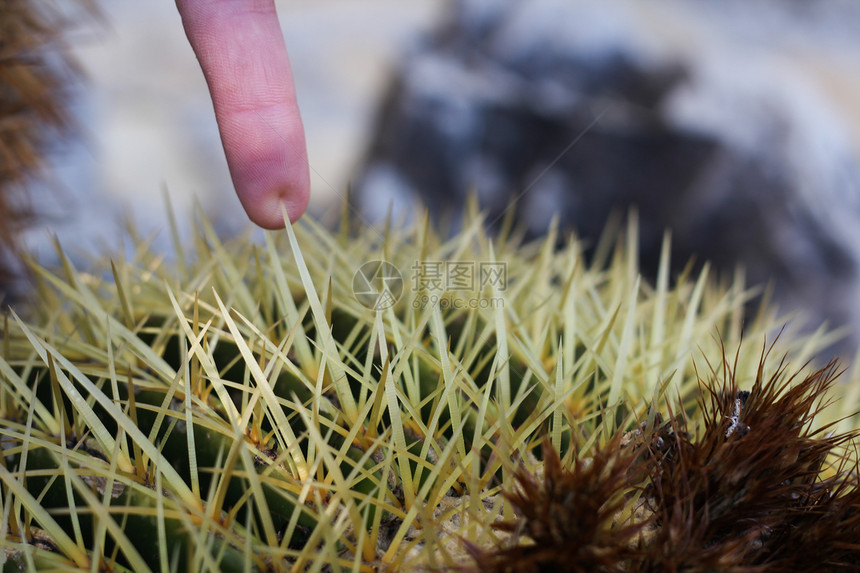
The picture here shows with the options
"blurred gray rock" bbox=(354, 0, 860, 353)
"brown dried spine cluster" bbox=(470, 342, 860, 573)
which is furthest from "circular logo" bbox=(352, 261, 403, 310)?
"blurred gray rock" bbox=(354, 0, 860, 353)

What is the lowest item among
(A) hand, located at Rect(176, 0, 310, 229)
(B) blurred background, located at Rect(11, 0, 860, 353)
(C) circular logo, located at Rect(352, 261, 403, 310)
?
(C) circular logo, located at Rect(352, 261, 403, 310)

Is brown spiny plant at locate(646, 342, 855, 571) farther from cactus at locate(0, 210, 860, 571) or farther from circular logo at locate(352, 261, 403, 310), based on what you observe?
circular logo at locate(352, 261, 403, 310)

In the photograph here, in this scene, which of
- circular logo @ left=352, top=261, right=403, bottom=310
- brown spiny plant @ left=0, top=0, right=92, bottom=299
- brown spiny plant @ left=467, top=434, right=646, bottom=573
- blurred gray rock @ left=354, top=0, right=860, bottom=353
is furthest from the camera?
blurred gray rock @ left=354, top=0, right=860, bottom=353

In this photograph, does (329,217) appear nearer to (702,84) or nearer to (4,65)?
(4,65)

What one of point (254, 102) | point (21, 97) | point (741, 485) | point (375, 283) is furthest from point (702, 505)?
point (21, 97)

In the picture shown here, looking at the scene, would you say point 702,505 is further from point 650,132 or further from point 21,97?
point 650,132

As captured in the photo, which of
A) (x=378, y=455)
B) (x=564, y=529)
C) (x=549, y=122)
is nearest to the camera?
(x=564, y=529)
